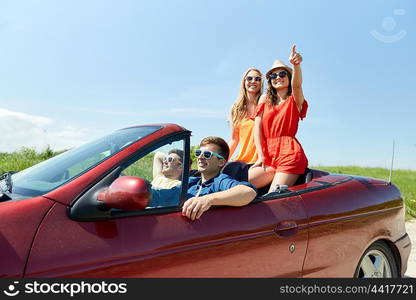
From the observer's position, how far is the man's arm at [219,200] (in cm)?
227

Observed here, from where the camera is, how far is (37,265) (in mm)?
1785

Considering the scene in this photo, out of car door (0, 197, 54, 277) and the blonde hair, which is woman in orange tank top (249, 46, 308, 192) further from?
car door (0, 197, 54, 277)

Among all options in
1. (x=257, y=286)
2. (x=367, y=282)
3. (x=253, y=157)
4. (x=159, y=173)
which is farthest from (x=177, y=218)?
(x=253, y=157)

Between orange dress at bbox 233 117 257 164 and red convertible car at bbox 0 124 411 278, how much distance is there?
1.24 metres

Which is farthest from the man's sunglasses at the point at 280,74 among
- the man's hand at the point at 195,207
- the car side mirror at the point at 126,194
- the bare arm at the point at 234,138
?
the car side mirror at the point at 126,194

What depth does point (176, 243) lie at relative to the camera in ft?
7.03

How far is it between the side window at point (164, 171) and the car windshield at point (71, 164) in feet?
0.45

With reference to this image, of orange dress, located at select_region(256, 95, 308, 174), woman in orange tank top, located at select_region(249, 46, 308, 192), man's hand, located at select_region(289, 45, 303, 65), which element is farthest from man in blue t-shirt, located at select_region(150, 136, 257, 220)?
man's hand, located at select_region(289, 45, 303, 65)

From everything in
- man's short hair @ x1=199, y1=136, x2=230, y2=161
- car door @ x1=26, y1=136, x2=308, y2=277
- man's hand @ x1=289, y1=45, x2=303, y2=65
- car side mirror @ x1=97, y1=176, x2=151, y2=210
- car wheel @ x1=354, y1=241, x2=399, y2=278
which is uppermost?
man's hand @ x1=289, y1=45, x2=303, y2=65

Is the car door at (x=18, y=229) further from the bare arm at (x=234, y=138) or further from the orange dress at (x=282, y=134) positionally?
the bare arm at (x=234, y=138)

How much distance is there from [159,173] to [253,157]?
196 cm

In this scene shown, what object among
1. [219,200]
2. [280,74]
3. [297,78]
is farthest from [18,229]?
[280,74]

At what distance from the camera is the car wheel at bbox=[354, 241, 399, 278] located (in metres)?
3.32

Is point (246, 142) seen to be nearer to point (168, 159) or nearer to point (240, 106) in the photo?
point (240, 106)
